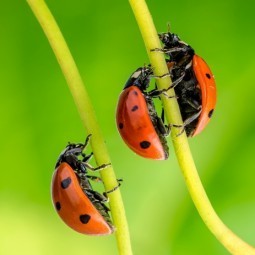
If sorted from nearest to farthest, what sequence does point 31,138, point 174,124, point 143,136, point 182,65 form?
1. point 174,124
2. point 143,136
3. point 182,65
4. point 31,138

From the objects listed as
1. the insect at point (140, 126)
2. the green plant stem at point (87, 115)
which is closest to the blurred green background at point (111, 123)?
the insect at point (140, 126)

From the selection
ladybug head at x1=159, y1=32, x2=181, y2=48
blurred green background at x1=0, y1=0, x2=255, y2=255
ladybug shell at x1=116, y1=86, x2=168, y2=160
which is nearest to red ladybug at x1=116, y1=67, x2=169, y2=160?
ladybug shell at x1=116, y1=86, x2=168, y2=160

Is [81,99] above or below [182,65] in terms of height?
below

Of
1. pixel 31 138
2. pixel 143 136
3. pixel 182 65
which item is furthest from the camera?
pixel 31 138

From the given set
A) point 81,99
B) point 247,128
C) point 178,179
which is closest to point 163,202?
point 178,179

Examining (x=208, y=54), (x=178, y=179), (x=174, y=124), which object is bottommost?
(x=174, y=124)

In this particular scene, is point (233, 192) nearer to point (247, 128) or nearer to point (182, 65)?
point (247, 128)

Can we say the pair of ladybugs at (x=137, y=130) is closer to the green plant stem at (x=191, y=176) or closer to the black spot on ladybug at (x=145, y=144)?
the black spot on ladybug at (x=145, y=144)
